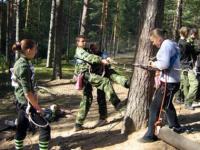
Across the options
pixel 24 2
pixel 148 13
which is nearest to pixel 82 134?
pixel 148 13

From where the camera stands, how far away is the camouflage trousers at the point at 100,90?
344 inches

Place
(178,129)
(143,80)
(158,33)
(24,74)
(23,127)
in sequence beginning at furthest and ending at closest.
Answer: (143,80) → (178,129) → (23,127) → (158,33) → (24,74)

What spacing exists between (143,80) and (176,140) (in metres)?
1.47

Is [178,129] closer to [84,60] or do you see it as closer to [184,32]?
[84,60]

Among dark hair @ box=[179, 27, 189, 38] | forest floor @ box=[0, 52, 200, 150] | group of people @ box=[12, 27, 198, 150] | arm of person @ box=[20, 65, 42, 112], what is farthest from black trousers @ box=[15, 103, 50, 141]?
dark hair @ box=[179, 27, 189, 38]

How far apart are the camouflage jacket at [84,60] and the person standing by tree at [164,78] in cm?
164

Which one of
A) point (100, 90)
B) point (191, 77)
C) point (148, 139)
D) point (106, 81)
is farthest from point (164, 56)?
point (191, 77)

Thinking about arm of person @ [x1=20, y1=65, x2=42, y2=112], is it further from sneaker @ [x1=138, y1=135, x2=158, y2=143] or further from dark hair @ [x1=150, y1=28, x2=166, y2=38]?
dark hair @ [x1=150, y1=28, x2=166, y2=38]

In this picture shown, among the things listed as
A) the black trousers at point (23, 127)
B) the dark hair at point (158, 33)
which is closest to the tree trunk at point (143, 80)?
the dark hair at point (158, 33)

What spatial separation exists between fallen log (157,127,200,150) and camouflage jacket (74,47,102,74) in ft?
7.39

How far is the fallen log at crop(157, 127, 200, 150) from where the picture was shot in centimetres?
667

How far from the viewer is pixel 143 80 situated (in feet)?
26.0

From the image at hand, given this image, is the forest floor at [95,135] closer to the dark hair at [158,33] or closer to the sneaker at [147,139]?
the sneaker at [147,139]

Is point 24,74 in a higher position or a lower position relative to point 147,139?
higher
